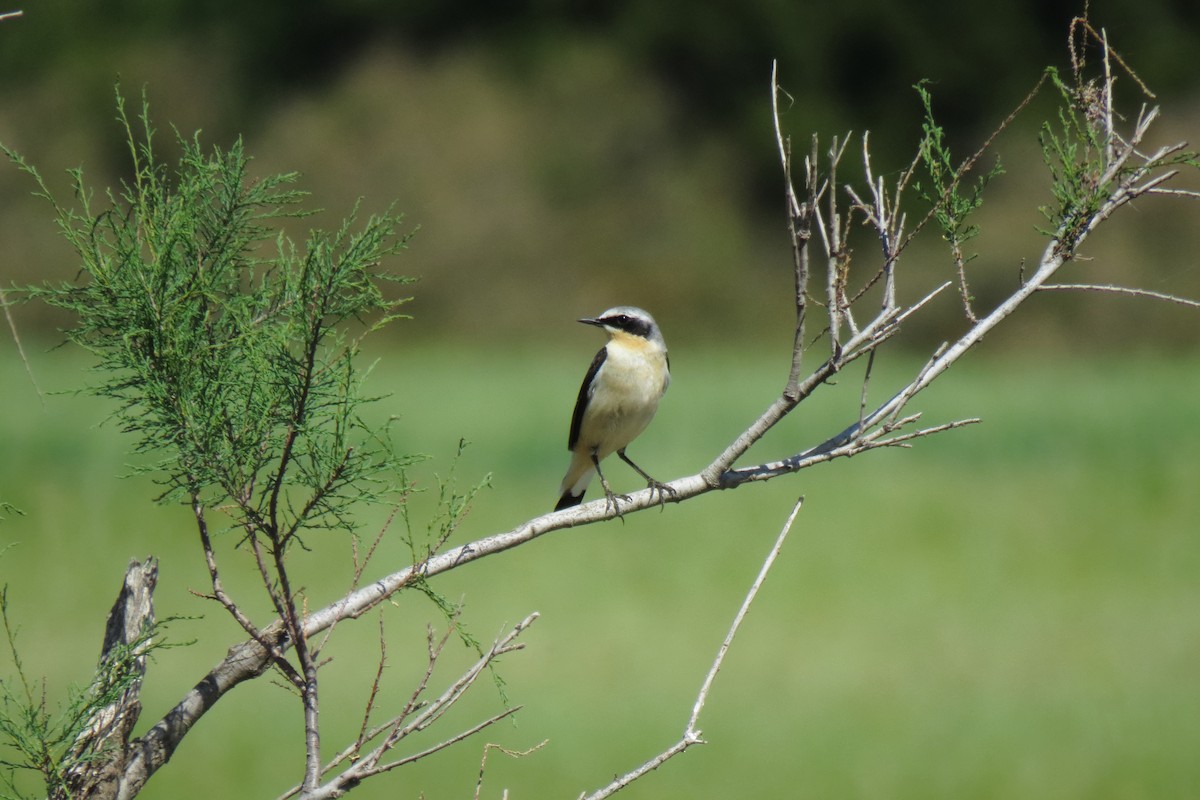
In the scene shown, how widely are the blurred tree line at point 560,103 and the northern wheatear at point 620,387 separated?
60.5 feet

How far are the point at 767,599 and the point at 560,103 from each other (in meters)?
17.9

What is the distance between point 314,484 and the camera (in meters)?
2.21

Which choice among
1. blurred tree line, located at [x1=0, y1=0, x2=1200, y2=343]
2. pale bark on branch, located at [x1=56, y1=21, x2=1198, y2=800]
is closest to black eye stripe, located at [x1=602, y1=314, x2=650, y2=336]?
pale bark on branch, located at [x1=56, y1=21, x2=1198, y2=800]

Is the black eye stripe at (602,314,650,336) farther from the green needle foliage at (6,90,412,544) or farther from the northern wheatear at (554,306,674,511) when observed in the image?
the green needle foliage at (6,90,412,544)

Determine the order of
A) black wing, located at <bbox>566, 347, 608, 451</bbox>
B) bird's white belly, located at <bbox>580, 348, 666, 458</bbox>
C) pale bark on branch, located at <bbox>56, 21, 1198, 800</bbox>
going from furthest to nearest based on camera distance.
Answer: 1. black wing, located at <bbox>566, 347, 608, 451</bbox>
2. bird's white belly, located at <bbox>580, 348, 666, 458</bbox>
3. pale bark on branch, located at <bbox>56, 21, 1198, 800</bbox>

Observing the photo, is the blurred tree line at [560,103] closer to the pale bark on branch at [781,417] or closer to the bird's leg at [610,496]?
the bird's leg at [610,496]

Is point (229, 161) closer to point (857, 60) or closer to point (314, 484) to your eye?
point (314, 484)

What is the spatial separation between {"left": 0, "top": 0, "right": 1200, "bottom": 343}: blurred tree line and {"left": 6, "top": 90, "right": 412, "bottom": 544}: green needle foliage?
21651 millimetres

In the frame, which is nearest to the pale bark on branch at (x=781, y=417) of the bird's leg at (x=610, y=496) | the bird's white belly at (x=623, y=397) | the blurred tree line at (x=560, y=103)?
the bird's leg at (x=610, y=496)

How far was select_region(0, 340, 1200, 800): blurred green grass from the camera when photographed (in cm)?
888

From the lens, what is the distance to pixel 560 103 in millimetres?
27188

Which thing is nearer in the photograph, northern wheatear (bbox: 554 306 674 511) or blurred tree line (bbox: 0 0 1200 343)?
northern wheatear (bbox: 554 306 674 511)

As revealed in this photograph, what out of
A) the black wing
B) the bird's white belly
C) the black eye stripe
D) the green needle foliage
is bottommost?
the green needle foliage

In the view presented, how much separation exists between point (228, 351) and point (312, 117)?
79.0ft
